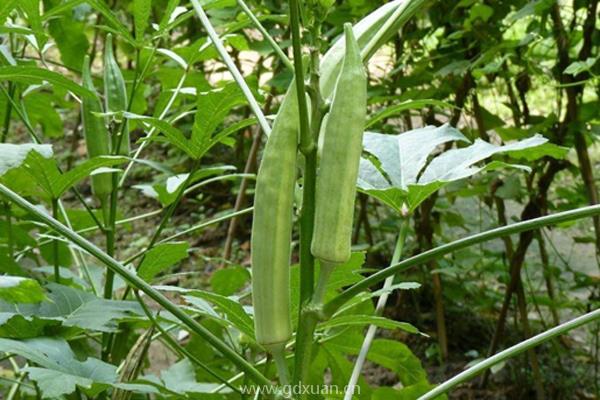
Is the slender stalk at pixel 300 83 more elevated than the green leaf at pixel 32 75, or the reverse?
the green leaf at pixel 32 75

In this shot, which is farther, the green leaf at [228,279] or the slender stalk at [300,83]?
the green leaf at [228,279]

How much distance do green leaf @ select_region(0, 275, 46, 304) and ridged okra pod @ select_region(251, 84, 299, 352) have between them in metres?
0.20

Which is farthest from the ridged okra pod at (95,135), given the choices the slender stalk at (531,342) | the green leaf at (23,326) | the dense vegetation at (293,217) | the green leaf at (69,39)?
the green leaf at (69,39)

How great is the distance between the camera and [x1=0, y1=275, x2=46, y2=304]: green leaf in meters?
0.78

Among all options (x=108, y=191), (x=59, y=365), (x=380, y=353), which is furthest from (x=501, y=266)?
(x=59, y=365)

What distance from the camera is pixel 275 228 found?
78 cm

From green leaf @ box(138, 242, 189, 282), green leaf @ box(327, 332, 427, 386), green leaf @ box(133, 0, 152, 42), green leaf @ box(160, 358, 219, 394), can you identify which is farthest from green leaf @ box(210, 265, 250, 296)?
green leaf @ box(133, 0, 152, 42)

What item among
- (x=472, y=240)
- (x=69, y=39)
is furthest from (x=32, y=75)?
(x=69, y=39)

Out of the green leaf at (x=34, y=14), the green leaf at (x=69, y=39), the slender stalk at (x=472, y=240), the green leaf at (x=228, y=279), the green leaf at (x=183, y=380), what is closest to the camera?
the slender stalk at (x=472, y=240)

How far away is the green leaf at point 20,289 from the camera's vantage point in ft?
2.57

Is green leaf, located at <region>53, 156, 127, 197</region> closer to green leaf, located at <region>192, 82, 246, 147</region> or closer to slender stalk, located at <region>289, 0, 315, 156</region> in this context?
green leaf, located at <region>192, 82, 246, 147</region>

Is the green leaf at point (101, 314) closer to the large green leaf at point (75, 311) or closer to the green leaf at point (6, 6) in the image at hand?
the large green leaf at point (75, 311)

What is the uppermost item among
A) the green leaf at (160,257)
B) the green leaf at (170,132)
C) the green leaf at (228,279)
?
the green leaf at (170,132)

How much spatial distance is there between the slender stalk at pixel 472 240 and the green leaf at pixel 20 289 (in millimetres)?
268
